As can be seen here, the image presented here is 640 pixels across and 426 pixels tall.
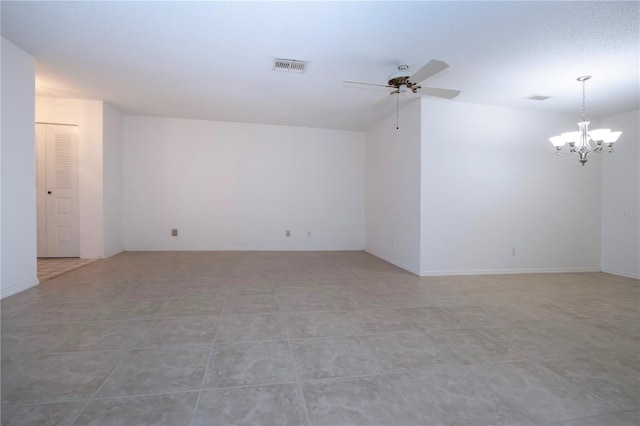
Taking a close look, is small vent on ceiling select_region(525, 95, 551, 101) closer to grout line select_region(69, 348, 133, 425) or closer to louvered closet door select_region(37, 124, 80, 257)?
grout line select_region(69, 348, 133, 425)

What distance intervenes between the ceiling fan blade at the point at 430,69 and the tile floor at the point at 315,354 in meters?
2.30

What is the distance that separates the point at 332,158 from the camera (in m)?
6.77

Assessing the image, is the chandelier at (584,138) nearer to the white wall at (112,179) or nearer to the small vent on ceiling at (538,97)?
the small vent on ceiling at (538,97)

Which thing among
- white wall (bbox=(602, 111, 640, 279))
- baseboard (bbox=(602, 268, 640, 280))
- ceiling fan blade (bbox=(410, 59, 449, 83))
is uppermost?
ceiling fan blade (bbox=(410, 59, 449, 83))

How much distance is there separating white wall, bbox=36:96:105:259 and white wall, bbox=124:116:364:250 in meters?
0.80

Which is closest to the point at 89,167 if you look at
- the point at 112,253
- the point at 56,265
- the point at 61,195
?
the point at 61,195

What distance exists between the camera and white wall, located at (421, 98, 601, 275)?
448cm

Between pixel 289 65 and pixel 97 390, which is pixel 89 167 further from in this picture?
pixel 97 390

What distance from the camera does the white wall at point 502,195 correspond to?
4.48 meters

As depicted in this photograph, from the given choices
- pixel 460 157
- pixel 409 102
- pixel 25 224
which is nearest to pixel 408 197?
pixel 460 157

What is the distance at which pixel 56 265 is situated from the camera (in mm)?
4598

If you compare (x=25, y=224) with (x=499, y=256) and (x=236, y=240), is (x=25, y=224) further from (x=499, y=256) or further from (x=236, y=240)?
(x=499, y=256)

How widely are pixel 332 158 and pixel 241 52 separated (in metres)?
3.85

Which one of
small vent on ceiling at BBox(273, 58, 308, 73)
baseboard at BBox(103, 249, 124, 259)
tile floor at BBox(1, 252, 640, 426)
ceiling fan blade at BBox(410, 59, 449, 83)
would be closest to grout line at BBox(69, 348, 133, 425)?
tile floor at BBox(1, 252, 640, 426)
